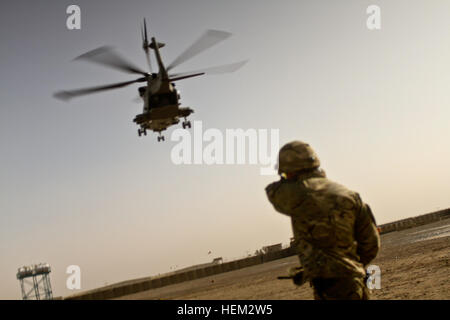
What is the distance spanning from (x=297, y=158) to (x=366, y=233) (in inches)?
31.9

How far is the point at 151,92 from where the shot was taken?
72.9 ft

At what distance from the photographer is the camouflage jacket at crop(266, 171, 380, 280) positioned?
3586 millimetres

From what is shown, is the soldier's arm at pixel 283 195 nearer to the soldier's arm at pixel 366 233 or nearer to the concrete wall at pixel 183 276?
the soldier's arm at pixel 366 233

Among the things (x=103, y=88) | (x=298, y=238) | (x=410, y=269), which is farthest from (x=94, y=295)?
(x=298, y=238)

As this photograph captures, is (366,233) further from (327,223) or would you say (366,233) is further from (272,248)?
(272,248)

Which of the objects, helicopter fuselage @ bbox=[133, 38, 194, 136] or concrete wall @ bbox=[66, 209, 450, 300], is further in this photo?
concrete wall @ bbox=[66, 209, 450, 300]

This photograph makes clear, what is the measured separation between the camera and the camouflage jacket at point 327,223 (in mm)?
3586

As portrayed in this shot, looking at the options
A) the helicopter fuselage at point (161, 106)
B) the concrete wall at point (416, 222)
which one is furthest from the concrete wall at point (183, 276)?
the helicopter fuselage at point (161, 106)

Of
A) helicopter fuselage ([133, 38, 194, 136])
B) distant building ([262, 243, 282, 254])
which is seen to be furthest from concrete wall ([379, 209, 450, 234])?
helicopter fuselage ([133, 38, 194, 136])

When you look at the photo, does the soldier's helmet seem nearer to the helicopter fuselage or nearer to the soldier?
the soldier

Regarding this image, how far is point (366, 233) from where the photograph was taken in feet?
12.2

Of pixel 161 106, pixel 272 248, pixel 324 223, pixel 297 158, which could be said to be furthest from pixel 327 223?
pixel 272 248
